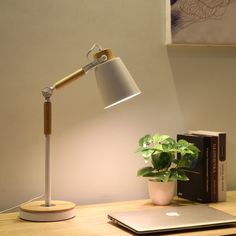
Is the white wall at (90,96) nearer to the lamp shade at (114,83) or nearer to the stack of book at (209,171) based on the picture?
the stack of book at (209,171)

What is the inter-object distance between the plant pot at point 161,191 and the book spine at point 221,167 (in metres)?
0.18

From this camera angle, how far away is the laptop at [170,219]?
136cm

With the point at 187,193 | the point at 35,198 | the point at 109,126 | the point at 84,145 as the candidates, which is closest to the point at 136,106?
the point at 109,126

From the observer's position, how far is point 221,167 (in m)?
1.75

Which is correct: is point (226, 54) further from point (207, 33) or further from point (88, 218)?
point (88, 218)

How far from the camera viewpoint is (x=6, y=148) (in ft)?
5.41

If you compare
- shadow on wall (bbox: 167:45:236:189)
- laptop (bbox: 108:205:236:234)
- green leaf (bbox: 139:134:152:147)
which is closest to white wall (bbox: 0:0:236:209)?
shadow on wall (bbox: 167:45:236:189)

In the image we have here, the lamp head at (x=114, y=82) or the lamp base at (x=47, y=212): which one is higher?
the lamp head at (x=114, y=82)

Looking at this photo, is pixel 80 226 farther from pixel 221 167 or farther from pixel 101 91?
pixel 221 167

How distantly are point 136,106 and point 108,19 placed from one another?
1.08 ft

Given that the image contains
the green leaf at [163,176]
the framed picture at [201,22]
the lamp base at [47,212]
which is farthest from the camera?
the framed picture at [201,22]

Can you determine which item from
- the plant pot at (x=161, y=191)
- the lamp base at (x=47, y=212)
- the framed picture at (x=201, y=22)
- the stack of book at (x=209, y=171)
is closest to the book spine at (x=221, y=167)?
the stack of book at (x=209, y=171)

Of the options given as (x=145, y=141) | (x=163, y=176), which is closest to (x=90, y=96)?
(x=145, y=141)

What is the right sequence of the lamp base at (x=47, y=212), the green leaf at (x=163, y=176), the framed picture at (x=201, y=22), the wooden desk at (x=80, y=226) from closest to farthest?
the wooden desk at (x=80, y=226) → the lamp base at (x=47, y=212) → the green leaf at (x=163, y=176) → the framed picture at (x=201, y=22)
